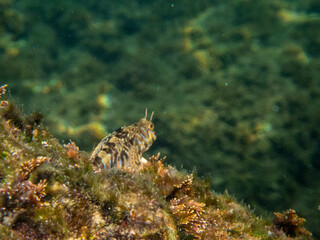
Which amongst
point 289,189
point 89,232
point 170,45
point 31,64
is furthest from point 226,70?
point 31,64

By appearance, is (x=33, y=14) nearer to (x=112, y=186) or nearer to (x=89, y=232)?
(x=112, y=186)

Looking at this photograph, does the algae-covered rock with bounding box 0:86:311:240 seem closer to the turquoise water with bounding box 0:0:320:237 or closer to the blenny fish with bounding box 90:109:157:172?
the blenny fish with bounding box 90:109:157:172

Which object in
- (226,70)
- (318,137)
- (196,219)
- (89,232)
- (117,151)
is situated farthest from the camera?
(226,70)

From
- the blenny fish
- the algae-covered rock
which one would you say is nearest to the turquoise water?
the blenny fish

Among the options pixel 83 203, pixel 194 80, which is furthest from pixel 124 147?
pixel 194 80

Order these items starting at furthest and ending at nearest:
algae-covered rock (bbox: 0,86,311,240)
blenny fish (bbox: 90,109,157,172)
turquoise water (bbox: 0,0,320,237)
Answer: turquoise water (bbox: 0,0,320,237) → blenny fish (bbox: 90,109,157,172) → algae-covered rock (bbox: 0,86,311,240)
